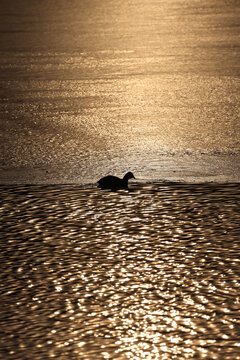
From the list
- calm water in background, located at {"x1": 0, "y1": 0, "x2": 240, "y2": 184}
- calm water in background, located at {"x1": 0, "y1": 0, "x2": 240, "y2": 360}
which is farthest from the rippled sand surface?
calm water in background, located at {"x1": 0, "y1": 0, "x2": 240, "y2": 184}

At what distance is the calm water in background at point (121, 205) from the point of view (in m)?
4.59

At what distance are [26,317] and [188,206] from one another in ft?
8.07

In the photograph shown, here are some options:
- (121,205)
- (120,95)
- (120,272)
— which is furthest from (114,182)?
(120,95)

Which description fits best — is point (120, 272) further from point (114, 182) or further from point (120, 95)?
point (120, 95)

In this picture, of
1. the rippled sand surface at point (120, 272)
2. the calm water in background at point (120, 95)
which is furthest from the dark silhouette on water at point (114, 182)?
the calm water in background at point (120, 95)

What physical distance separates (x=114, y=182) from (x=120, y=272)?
80.7 inches

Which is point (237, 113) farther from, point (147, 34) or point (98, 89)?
point (147, 34)

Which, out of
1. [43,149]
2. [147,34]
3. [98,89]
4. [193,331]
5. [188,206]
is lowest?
[193,331]

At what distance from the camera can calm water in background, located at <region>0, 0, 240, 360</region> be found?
459 centimetres

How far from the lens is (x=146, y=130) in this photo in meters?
9.88

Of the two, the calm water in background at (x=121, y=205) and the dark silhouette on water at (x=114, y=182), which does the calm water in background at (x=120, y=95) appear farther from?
the dark silhouette on water at (x=114, y=182)

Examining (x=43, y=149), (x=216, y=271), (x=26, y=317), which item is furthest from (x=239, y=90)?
(x=26, y=317)

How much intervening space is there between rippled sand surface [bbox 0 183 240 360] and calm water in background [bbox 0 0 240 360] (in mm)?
11

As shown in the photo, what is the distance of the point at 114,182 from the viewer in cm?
742
